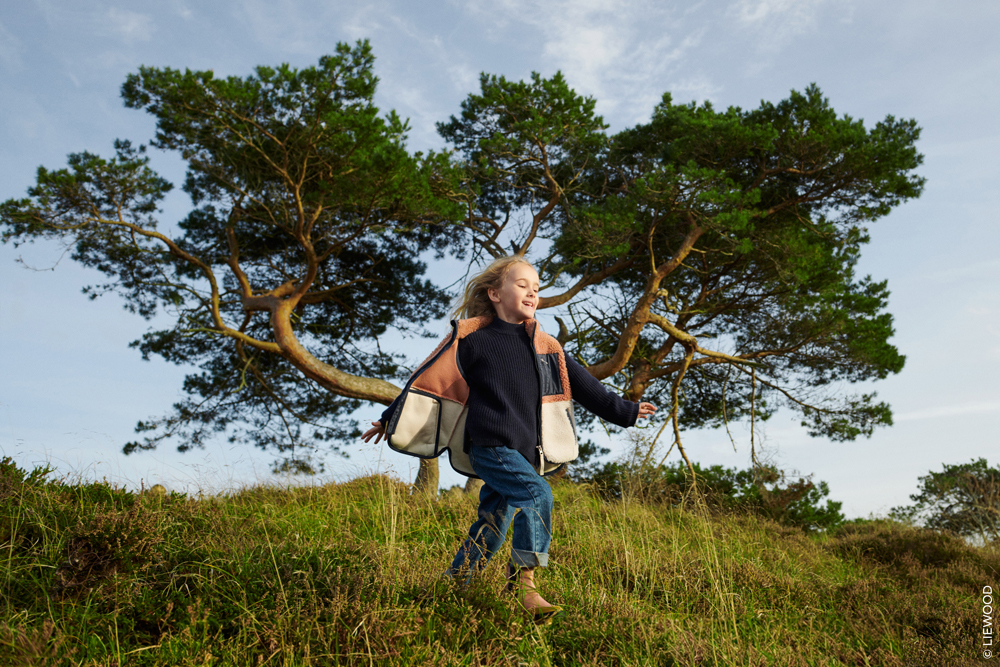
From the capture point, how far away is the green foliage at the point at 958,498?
37.1ft

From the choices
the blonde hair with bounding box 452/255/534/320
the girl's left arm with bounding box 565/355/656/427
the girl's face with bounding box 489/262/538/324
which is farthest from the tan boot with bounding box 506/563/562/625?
the blonde hair with bounding box 452/255/534/320

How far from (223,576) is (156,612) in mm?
388

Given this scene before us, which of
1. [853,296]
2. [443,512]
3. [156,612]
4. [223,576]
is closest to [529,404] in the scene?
[223,576]

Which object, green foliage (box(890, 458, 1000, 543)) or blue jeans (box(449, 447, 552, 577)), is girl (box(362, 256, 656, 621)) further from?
green foliage (box(890, 458, 1000, 543))

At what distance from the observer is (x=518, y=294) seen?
3.75 meters

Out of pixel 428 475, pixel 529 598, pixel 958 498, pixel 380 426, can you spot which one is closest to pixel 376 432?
pixel 380 426

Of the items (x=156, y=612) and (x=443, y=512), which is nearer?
(x=156, y=612)

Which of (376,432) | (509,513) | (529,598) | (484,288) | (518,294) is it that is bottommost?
(529,598)

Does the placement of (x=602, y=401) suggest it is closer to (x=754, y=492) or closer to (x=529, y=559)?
(x=529, y=559)

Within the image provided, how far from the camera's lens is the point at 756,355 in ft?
35.4

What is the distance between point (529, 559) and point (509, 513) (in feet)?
0.87

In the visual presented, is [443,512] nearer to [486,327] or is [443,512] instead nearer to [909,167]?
[486,327]

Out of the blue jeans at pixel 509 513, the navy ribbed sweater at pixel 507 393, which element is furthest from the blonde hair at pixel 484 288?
the blue jeans at pixel 509 513

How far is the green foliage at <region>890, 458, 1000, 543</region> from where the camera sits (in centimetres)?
1131
